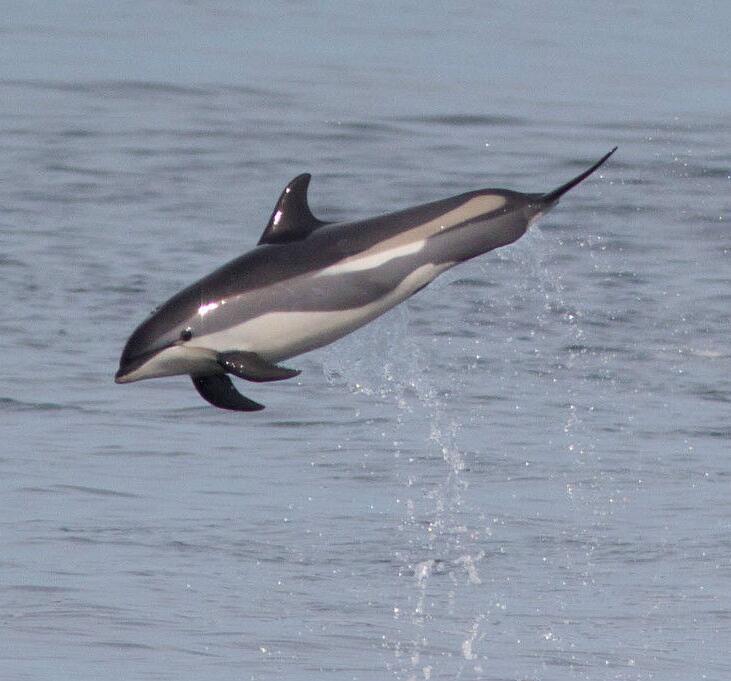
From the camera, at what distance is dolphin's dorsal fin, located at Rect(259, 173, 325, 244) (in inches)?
274

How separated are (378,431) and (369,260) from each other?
3395mm

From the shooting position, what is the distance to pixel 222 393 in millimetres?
6828

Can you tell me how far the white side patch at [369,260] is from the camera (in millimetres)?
6898

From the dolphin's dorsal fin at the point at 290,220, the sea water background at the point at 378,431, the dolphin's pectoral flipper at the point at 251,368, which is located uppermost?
the dolphin's dorsal fin at the point at 290,220

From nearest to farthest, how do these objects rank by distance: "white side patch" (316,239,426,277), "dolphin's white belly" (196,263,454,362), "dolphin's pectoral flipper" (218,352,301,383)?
"dolphin's pectoral flipper" (218,352,301,383) < "dolphin's white belly" (196,263,454,362) < "white side patch" (316,239,426,277)

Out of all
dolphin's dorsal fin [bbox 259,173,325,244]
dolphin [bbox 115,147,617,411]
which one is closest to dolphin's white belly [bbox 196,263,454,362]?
dolphin [bbox 115,147,617,411]

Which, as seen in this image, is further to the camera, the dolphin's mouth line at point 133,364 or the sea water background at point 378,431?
the sea water background at point 378,431

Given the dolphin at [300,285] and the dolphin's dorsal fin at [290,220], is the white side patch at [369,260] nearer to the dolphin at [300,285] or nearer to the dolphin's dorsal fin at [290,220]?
the dolphin at [300,285]

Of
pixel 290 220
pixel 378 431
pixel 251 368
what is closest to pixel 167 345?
pixel 251 368

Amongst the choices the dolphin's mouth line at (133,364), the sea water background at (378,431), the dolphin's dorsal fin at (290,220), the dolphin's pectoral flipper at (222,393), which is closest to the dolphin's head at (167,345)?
the dolphin's mouth line at (133,364)

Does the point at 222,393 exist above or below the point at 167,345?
below

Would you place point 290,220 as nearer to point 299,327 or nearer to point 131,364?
point 299,327

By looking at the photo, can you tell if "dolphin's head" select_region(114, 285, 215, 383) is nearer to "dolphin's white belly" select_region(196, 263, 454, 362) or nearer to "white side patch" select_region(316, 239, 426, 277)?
"dolphin's white belly" select_region(196, 263, 454, 362)

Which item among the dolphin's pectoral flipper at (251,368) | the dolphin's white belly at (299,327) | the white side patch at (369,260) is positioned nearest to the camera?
the dolphin's pectoral flipper at (251,368)
